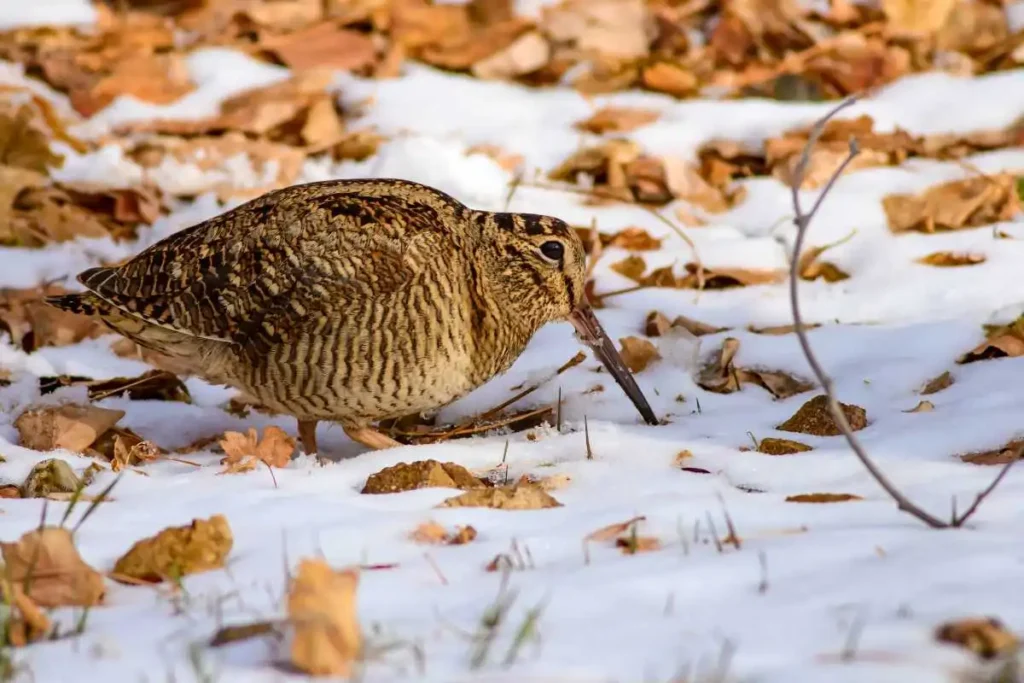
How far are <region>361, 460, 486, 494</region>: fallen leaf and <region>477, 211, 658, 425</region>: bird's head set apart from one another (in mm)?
972

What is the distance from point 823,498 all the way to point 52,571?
5.44ft

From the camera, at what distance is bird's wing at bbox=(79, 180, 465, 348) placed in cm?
403

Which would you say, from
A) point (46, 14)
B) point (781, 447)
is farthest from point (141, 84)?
point (781, 447)

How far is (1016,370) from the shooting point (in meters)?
4.19

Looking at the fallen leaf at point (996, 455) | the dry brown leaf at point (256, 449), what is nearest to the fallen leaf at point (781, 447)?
the fallen leaf at point (996, 455)

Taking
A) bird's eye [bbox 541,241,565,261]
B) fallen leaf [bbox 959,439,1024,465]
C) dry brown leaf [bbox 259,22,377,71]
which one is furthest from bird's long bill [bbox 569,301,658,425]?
dry brown leaf [bbox 259,22,377,71]

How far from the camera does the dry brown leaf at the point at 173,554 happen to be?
9.35 ft

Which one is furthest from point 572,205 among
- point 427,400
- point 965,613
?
point 965,613

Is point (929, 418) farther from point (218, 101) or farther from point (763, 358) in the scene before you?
point (218, 101)

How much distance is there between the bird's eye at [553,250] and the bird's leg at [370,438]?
2.50 ft

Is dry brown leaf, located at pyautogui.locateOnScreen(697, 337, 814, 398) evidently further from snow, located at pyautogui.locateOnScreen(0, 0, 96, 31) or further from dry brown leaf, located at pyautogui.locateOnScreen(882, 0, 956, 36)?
snow, located at pyautogui.locateOnScreen(0, 0, 96, 31)

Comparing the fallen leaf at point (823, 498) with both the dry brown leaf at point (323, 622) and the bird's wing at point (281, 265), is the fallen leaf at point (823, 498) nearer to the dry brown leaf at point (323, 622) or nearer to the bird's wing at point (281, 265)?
the dry brown leaf at point (323, 622)

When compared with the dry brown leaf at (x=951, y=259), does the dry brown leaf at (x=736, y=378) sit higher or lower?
lower

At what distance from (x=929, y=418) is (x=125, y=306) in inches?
93.2
